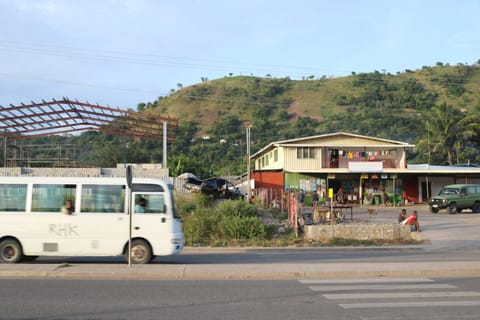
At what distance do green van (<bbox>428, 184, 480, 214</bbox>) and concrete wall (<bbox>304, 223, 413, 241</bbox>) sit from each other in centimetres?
1628

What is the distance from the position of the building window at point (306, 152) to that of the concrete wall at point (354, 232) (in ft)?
85.4

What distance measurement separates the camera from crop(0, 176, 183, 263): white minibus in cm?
1460

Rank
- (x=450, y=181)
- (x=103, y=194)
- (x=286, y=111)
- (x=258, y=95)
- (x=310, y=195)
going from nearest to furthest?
(x=103, y=194) < (x=310, y=195) < (x=450, y=181) < (x=286, y=111) < (x=258, y=95)

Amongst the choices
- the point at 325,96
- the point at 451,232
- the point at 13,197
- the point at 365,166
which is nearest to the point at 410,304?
the point at 13,197

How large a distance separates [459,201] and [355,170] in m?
11.3

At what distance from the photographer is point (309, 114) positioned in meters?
122

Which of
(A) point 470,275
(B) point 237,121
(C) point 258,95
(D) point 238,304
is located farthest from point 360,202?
(C) point 258,95

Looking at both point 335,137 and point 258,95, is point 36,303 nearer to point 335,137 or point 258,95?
point 335,137

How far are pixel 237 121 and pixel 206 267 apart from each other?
96048mm

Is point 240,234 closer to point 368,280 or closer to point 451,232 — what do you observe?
point 451,232

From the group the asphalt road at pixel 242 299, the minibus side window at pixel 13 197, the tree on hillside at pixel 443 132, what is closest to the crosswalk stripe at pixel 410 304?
the asphalt road at pixel 242 299

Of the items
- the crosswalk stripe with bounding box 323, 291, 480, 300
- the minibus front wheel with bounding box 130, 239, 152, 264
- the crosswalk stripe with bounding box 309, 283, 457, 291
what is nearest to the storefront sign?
the minibus front wheel with bounding box 130, 239, 152, 264

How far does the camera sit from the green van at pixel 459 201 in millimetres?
38781

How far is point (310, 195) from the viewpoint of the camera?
48.5m
